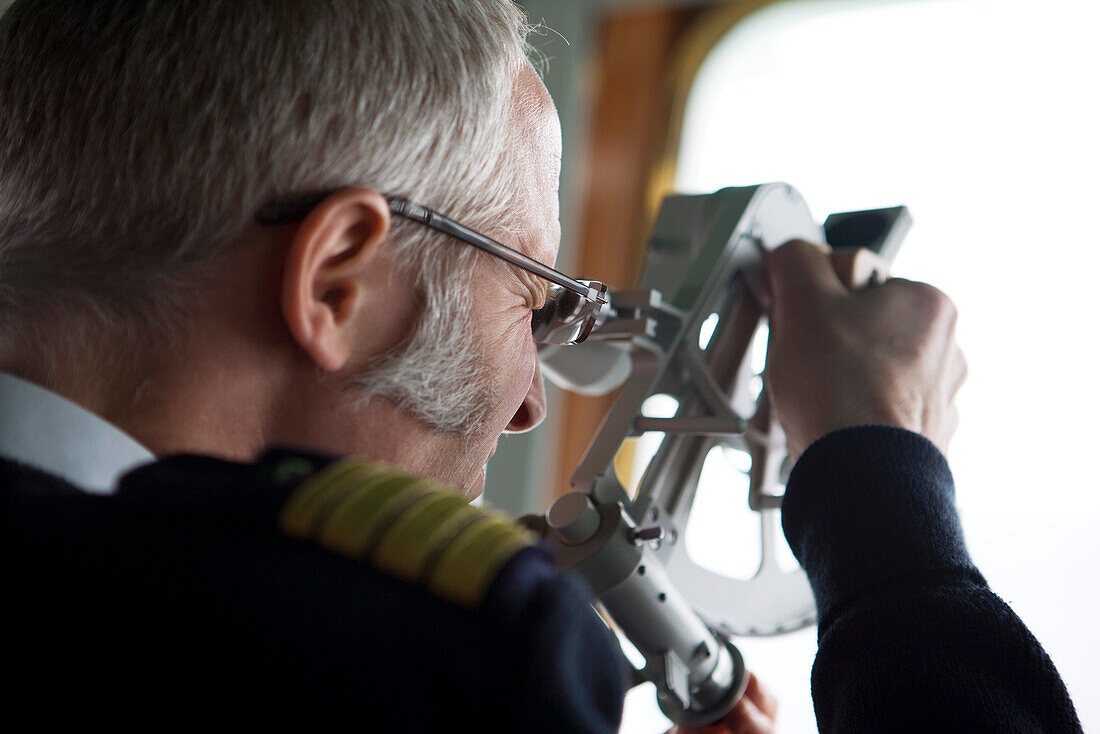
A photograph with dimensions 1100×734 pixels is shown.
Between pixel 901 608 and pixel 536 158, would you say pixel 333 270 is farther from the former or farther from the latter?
pixel 901 608

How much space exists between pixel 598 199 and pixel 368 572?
1.69 m

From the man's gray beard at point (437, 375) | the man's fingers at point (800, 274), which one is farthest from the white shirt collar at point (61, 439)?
the man's fingers at point (800, 274)

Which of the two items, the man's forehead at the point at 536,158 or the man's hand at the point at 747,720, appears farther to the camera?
the man's hand at the point at 747,720

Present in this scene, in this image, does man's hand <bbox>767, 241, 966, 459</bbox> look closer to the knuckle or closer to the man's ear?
the knuckle

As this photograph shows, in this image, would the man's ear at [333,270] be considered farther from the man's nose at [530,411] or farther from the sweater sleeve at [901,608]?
the sweater sleeve at [901,608]

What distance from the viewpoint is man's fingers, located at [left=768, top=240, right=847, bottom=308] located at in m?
0.83

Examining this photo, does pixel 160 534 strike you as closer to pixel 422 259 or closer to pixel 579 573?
pixel 422 259

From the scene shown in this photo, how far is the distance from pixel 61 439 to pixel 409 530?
0.68 feet

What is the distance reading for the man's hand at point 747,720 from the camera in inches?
33.7

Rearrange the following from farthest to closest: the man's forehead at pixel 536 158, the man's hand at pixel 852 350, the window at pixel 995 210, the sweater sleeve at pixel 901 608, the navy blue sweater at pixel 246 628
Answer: the window at pixel 995 210 → the man's hand at pixel 852 350 → the man's forehead at pixel 536 158 → the sweater sleeve at pixel 901 608 → the navy blue sweater at pixel 246 628

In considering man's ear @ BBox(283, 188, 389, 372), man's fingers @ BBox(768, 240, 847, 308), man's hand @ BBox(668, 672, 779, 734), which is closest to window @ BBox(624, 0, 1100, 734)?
man's hand @ BBox(668, 672, 779, 734)

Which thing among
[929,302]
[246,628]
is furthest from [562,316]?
[246,628]

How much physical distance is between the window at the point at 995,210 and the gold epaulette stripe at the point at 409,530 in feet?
4.01

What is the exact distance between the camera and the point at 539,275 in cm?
68
